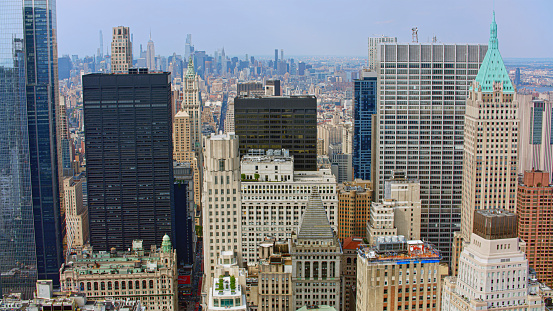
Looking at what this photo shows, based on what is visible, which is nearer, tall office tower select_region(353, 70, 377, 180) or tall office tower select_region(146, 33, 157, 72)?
tall office tower select_region(146, 33, 157, 72)

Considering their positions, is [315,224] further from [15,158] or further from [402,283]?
[15,158]

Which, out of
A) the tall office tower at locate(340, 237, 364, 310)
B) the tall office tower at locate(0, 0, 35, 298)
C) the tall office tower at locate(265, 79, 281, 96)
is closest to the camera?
the tall office tower at locate(340, 237, 364, 310)

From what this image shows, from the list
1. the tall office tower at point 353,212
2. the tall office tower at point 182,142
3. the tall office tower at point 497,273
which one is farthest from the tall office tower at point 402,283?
the tall office tower at point 182,142

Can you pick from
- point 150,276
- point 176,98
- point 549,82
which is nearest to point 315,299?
point 150,276

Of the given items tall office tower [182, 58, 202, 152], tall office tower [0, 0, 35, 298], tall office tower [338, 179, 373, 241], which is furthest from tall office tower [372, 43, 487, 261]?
tall office tower [182, 58, 202, 152]

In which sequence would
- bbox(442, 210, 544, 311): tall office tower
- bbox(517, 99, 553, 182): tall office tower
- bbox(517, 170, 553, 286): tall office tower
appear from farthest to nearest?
1. bbox(517, 99, 553, 182): tall office tower
2. bbox(517, 170, 553, 286): tall office tower
3. bbox(442, 210, 544, 311): tall office tower

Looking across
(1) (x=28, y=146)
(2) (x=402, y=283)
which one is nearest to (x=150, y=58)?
(1) (x=28, y=146)

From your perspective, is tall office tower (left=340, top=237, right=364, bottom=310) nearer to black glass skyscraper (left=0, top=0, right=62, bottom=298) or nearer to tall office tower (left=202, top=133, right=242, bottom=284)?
tall office tower (left=202, top=133, right=242, bottom=284)
